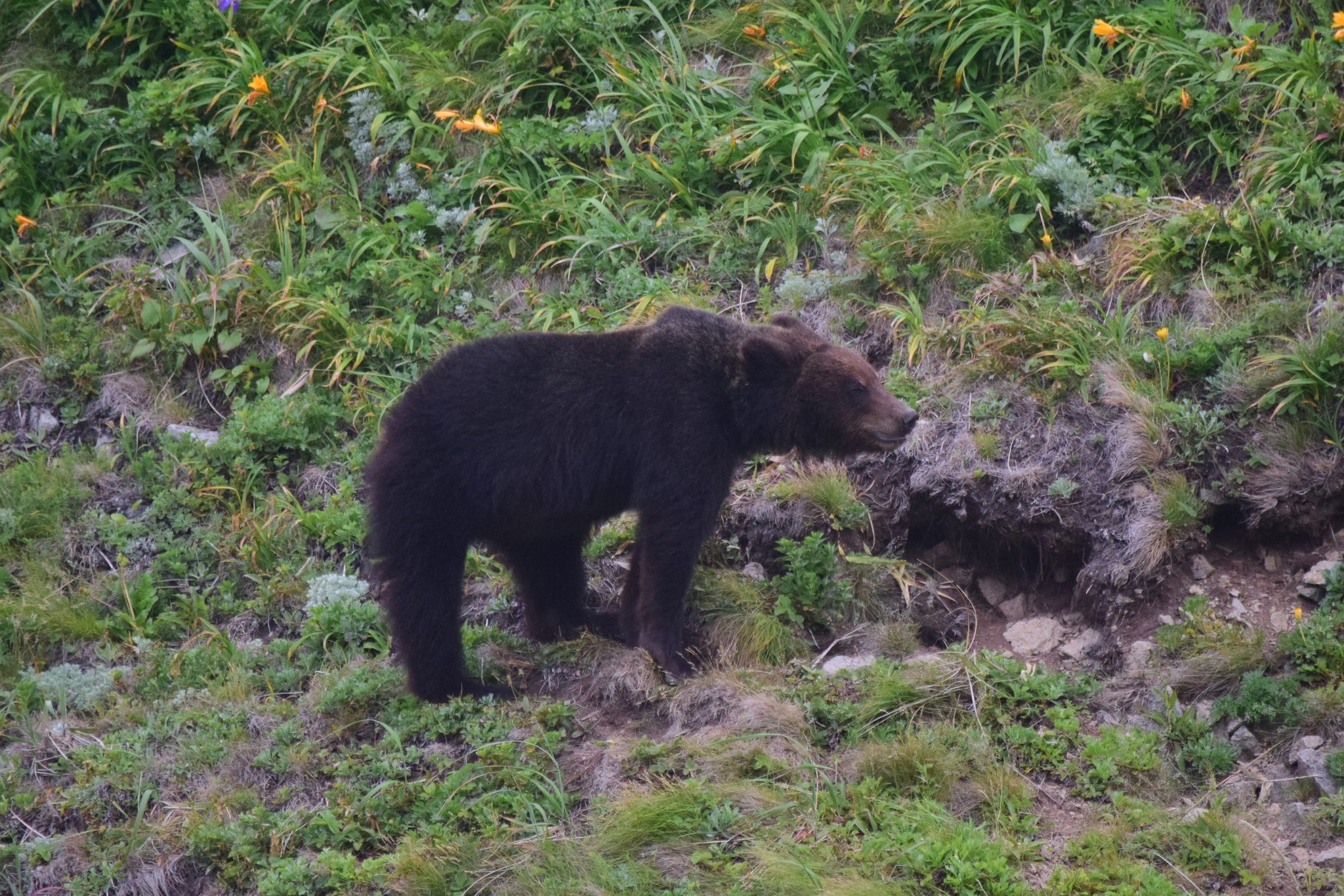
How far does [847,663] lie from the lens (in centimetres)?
607

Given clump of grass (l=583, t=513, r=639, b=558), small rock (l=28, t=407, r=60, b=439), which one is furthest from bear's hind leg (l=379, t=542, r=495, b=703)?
small rock (l=28, t=407, r=60, b=439)

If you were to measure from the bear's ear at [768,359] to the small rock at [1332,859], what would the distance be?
3.19 m

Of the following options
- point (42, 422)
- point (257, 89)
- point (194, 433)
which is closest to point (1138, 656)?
point (194, 433)

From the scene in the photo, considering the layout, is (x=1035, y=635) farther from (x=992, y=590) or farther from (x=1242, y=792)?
(x=1242, y=792)

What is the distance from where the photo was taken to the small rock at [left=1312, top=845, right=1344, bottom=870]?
14.4 feet

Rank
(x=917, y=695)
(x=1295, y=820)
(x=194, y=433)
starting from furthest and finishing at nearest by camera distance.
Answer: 1. (x=194, y=433)
2. (x=917, y=695)
3. (x=1295, y=820)

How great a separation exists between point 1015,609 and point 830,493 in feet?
3.97

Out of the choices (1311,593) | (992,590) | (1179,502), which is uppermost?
(1179,502)

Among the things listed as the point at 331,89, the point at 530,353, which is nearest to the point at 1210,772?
the point at 530,353

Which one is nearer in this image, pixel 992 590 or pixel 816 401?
pixel 816 401

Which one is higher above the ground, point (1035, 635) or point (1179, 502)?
point (1179, 502)

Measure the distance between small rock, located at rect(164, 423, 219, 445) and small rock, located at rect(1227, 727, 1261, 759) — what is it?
6.48 metres

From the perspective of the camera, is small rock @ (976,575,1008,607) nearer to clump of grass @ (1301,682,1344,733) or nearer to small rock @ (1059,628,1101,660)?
small rock @ (1059,628,1101,660)

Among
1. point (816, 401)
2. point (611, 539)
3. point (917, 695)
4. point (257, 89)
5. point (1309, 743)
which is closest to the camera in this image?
point (1309, 743)
